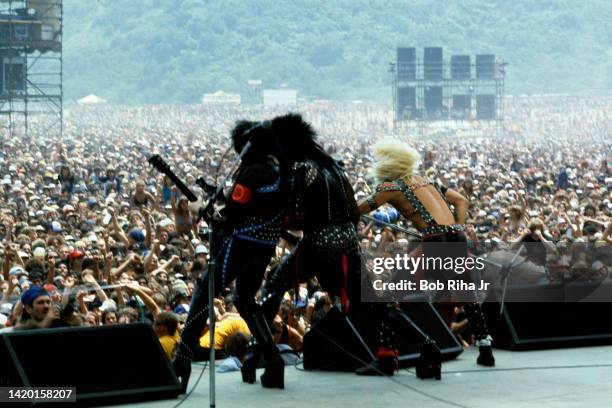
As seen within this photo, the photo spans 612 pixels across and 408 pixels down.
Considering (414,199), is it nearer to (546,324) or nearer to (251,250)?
(251,250)

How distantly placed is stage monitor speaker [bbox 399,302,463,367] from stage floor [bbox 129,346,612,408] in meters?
0.08

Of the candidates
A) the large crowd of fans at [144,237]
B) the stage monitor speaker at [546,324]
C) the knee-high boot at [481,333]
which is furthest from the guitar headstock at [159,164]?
the stage monitor speaker at [546,324]

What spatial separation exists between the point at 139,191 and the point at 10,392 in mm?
12442

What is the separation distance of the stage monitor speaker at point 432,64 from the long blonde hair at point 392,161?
83925 mm

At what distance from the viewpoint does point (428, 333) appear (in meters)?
8.23

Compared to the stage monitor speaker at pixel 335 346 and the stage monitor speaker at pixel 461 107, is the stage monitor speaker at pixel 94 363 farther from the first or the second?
the stage monitor speaker at pixel 461 107

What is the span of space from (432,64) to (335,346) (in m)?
85.4

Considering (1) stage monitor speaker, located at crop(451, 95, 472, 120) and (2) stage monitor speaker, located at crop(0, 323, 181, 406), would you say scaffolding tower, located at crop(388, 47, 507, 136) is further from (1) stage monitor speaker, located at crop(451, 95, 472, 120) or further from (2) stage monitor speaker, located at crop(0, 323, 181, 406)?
(2) stage monitor speaker, located at crop(0, 323, 181, 406)

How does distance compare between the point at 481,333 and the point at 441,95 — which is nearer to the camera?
the point at 481,333

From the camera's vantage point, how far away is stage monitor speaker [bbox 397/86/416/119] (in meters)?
93.4

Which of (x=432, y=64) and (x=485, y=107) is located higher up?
(x=432, y=64)

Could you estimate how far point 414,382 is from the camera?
7.58 meters

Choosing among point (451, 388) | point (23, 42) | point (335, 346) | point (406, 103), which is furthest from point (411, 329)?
point (406, 103)

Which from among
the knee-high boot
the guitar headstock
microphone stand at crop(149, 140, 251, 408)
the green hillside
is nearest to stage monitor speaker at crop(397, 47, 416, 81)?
the green hillside
